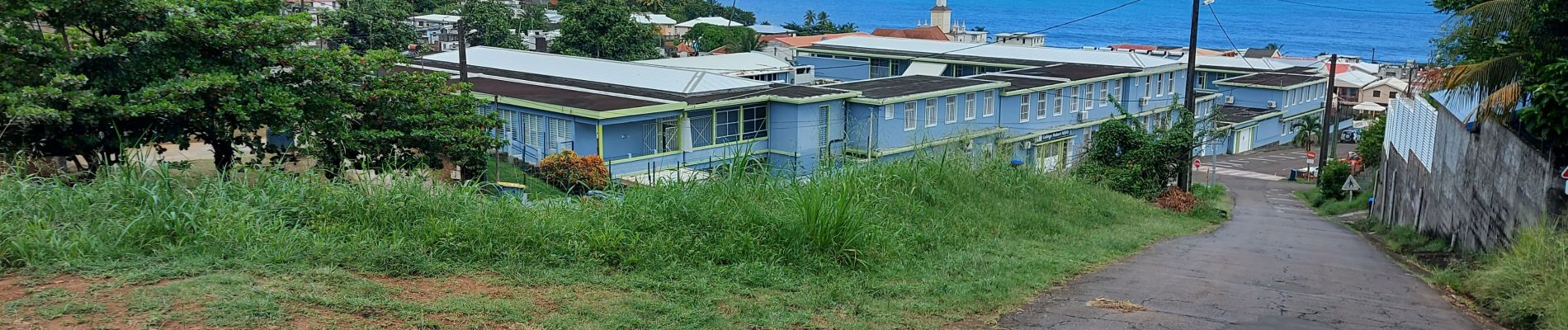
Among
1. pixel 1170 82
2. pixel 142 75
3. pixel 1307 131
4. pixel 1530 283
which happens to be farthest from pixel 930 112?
pixel 1307 131

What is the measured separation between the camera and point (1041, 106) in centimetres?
3503

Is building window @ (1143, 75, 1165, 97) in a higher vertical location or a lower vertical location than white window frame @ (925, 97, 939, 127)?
higher

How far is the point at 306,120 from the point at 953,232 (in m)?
7.21

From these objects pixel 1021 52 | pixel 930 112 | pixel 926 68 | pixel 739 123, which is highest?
pixel 1021 52

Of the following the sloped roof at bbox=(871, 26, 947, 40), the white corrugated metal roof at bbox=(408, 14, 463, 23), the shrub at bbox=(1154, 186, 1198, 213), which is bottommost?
the shrub at bbox=(1154, 186, 1198, 213)

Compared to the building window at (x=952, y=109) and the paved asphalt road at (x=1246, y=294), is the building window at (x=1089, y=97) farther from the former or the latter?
the paved asphalt road at (x=1246, y=294)

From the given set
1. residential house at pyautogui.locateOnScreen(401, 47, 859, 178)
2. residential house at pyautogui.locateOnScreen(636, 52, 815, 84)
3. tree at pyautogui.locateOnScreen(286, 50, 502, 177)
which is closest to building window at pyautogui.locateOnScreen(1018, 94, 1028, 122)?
residential house at pyautogui.locateOnScreen(401, 47, 859, 178)

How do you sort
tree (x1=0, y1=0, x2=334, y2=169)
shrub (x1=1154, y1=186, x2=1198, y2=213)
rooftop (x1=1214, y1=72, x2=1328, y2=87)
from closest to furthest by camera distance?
tree (x1=0, y1=0, x2=334, y2=169), shrub (x1=1154, y1=186, x2=1198, y2=213), rooftop (x1=1214, y1=72, x2=1328, y2=87)

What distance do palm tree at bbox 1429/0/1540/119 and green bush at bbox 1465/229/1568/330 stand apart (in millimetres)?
2460

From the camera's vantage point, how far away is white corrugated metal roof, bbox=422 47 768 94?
31078mm

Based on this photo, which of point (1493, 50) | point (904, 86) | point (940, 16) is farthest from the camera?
point (940, 16)

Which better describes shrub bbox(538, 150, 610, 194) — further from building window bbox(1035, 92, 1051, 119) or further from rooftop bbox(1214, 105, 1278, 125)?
rooftop bbox(1214, 105, 1278, 125)

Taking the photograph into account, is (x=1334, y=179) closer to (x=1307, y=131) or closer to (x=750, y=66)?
(x=750, y=66)

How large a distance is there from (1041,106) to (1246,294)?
27321 millimetres
